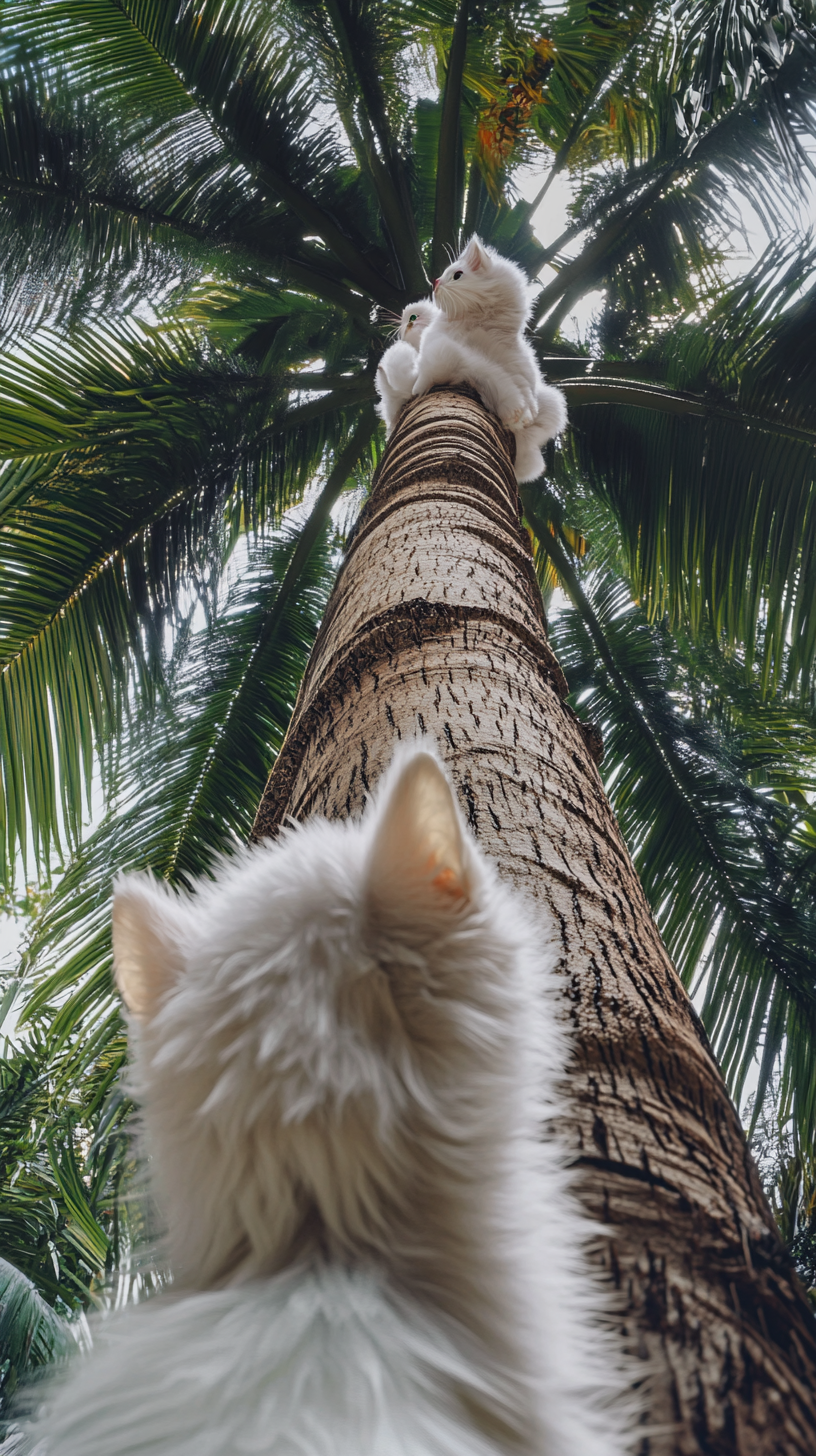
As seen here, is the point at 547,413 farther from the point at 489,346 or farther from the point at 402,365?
the point at 402,365

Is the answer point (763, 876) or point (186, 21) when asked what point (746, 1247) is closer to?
point (763, 876)

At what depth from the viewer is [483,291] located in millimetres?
3184

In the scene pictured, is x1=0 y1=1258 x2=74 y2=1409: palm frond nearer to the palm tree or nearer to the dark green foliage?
the palm tree

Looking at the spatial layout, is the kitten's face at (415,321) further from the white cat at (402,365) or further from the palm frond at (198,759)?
the palm frond at (198,759)

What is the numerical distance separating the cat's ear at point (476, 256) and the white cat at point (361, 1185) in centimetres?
314

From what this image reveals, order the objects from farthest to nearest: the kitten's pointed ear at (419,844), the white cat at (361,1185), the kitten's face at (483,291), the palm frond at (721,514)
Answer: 1. the palm frond at (721,514)
2. the kitten's face at (483,291)
3. the kitten's pointed ear at (419,844)
4. the white cat at (361,1185)

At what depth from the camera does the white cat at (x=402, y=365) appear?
11.2 feet

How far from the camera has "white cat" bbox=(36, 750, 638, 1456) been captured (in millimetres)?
341

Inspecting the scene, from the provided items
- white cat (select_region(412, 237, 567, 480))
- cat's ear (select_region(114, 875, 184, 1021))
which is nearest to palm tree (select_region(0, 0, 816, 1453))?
white cat (select_region(412, 237, 567, 480))

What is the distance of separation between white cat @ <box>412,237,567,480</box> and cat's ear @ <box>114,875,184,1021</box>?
2.62 m

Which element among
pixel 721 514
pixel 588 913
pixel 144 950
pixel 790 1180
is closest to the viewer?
pixel 144 950

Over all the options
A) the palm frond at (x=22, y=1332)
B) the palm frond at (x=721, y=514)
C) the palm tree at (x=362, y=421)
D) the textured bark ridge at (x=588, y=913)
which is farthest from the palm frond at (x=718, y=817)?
the palm frond at (x=22, y=1332)

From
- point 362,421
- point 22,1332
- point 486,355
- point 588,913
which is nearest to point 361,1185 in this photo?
point 588,913

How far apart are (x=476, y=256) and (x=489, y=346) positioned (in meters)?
0.36
